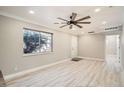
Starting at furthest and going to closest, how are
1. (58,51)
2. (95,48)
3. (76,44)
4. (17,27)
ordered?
(76,44), (95,48), (58,51), (17,27)

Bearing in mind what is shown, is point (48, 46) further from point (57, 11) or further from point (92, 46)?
point (92, 46)

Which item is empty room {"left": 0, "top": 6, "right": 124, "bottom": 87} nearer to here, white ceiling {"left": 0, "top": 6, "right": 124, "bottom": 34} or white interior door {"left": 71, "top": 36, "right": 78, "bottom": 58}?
white ceiling {"left": 0, "top": 6, "right": 124, "bottom": 34}

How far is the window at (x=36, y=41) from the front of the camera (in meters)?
4.31

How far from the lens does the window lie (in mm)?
4309

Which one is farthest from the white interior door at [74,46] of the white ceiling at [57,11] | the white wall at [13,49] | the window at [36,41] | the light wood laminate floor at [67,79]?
the white ceiling at [57,11]

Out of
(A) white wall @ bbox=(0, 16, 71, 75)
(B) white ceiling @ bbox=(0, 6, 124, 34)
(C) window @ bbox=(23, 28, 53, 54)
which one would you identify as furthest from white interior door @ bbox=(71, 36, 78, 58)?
(B) white ceiling @ bbox=(0, 6, 124, 34)

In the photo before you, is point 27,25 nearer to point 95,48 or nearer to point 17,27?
point 17,27

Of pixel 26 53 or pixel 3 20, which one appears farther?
pixel 26 53

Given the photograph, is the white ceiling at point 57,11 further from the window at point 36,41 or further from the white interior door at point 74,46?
the white interior door at point 74,46

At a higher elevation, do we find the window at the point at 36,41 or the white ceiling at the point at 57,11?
the white ceiling at the point at 57,11

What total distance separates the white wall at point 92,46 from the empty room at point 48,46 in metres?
0.08

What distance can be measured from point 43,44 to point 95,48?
16.2 feet
